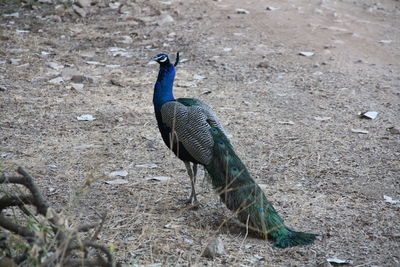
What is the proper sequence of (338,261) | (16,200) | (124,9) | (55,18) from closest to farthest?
(16,200) < (338,261) < (55,18) < (124,9)

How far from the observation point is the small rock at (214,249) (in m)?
3.27

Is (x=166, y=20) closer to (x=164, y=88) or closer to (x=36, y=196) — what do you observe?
(x=164, y=88)

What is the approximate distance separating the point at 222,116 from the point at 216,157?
2005 millimetres

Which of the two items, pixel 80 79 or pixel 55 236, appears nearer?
pixel 55 236

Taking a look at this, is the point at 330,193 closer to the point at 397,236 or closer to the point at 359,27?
the point at 397,236

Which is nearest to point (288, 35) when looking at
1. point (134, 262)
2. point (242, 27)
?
point (242, 27)

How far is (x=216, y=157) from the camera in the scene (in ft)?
12.6

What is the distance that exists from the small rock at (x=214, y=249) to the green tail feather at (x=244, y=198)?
0.24m

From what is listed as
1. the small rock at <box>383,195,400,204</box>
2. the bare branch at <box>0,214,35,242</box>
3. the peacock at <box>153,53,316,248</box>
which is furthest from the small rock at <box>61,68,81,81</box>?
the bare branch at <box>0,214,35,242</box>

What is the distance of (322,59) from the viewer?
24.4 feet

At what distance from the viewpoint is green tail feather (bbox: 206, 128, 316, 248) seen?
11.6 ft

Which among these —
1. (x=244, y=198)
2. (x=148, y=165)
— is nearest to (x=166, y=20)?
(x=148, y=165)

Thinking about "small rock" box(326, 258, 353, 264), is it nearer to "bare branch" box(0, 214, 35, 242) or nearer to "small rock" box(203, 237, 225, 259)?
"small rock" box(203, 237, 225, 259)

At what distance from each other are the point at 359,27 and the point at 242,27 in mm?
1687
